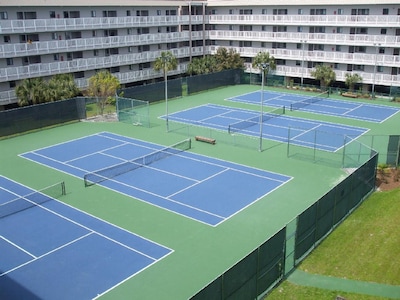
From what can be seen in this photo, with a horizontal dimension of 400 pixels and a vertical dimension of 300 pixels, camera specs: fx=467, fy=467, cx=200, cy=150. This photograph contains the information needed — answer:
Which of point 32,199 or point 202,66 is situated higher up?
point 202,66

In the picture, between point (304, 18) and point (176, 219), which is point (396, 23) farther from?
point (176, 219)

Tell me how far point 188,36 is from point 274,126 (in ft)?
101

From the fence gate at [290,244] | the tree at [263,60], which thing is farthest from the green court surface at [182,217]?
the tree at [263,60]

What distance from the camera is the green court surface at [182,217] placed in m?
20.1

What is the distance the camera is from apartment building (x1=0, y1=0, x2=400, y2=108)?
51156mm

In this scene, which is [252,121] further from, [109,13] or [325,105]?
[109,13]

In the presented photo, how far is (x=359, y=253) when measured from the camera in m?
21.2

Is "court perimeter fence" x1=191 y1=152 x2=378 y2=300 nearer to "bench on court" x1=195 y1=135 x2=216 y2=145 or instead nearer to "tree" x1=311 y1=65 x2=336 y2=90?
"bench on court" x1=195 y1=135 x2=216 y2=145

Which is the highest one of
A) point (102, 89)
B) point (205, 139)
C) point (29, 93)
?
point (102, 89)

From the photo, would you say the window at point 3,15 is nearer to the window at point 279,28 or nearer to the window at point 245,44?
the window at point 245,44

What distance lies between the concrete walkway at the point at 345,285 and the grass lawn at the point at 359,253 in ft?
0.97

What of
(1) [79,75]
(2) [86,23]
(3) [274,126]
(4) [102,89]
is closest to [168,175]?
(3) [274,126]

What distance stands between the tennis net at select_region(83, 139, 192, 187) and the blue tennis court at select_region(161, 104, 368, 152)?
6211mm

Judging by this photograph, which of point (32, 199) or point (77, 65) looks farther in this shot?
point (77, 65)
